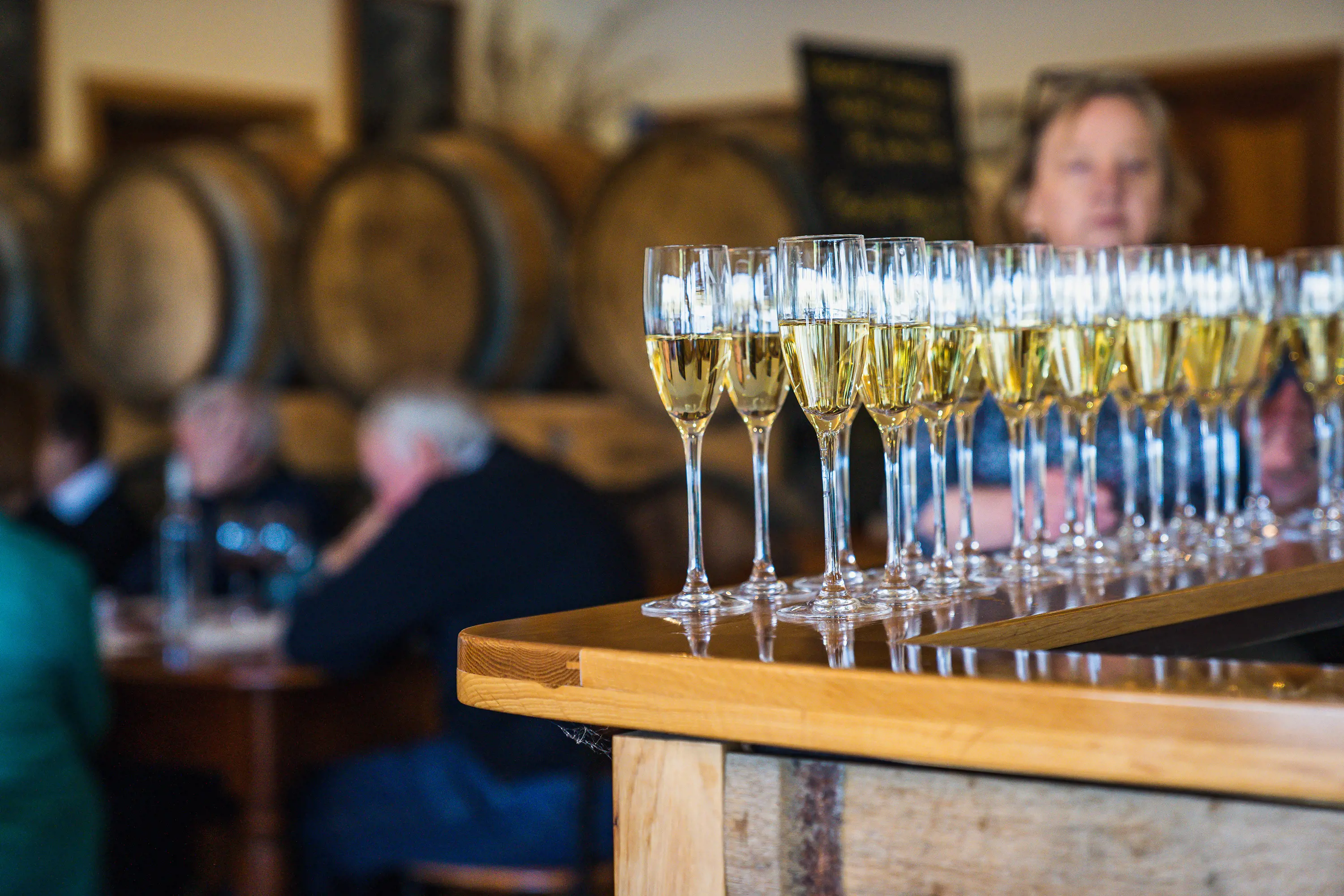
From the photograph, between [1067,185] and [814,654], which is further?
[1067,185]

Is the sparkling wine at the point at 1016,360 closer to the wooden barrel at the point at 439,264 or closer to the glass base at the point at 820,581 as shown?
the glass base at the point at 820,581

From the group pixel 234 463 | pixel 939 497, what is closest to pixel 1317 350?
pixel 939 497

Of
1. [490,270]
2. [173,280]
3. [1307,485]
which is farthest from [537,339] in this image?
[1307,485]

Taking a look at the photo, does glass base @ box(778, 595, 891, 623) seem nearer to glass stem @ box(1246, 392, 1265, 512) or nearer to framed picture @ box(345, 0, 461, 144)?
glass stem @ box(1246, 392, 1265, 512)

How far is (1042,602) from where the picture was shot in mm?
1138

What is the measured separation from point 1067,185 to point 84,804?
5.35ft

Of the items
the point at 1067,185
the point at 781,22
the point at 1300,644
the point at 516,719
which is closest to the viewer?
the point at 1300,644

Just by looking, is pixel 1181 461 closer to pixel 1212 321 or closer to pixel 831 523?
pixel 1212 321

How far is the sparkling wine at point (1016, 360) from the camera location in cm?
126

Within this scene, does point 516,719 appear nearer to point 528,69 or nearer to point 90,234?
point 90,234

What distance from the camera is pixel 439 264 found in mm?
3832

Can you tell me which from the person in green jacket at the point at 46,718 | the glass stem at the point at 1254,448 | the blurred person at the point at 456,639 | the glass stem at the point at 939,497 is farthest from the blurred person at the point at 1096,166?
the person in green jacket at the point at 46,718

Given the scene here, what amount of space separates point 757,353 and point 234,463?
2.84m

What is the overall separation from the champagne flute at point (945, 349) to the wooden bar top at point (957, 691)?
8cm
